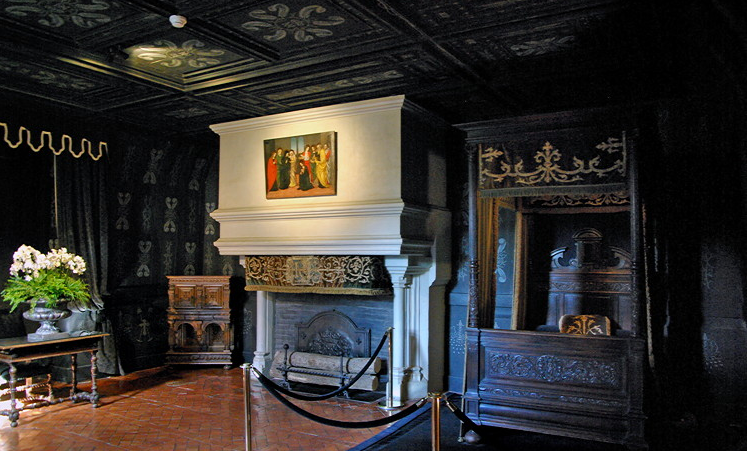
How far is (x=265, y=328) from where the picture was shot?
7.89m

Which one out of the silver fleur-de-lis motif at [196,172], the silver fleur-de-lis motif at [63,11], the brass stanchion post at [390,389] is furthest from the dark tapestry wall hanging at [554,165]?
the silver fleur-de-lis motif at [196,172]

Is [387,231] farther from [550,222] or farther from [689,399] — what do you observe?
[689,399]

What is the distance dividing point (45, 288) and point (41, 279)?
4.4 inches

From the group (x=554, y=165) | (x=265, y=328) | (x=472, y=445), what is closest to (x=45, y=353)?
(x=265, y=328)

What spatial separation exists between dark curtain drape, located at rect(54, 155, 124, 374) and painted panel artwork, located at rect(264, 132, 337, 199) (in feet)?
7.76

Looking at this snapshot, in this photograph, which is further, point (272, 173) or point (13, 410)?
point (272, 173)

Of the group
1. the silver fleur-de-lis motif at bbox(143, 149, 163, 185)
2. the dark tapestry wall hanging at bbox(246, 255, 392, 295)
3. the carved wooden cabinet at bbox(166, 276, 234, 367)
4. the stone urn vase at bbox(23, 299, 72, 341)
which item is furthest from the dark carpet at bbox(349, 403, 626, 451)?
the silver fleur-de-lis motif at bbox(143, 149, 163, 185)

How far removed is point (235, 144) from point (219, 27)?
118 inches

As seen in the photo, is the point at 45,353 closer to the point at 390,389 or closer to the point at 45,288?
the point at 45,288

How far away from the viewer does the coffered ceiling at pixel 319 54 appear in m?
4.34

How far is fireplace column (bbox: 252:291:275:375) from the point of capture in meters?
7.82

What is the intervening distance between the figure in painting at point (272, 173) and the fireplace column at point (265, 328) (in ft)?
5.11

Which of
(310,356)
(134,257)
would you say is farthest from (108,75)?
(310,356)

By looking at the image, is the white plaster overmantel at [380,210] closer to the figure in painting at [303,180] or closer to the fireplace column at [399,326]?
the fireplace column at [399,326]
